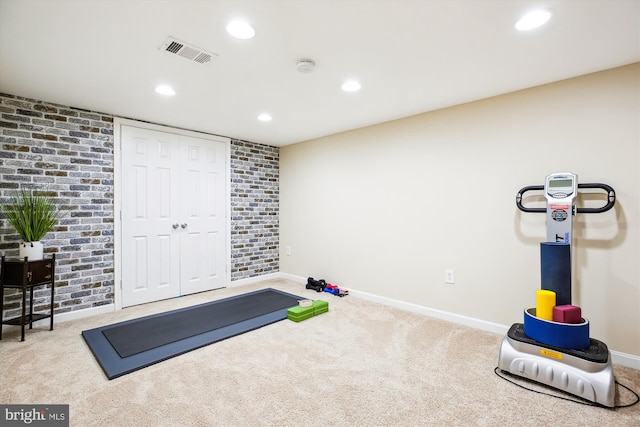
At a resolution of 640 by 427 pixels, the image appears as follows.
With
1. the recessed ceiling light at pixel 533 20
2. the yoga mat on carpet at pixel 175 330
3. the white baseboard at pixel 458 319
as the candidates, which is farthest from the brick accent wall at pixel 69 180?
the recessed ceiling light at pixel 533 20

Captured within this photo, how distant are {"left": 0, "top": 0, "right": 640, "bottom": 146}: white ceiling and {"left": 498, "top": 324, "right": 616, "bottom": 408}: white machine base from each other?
1.98m

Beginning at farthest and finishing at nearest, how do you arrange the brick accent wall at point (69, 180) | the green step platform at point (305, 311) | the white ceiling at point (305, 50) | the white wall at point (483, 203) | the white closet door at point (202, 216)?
the white closet door at point (202, 216) < the green step platform at point (305, 311) < the brick accent wall at point (69, 180) < the white wall at point (483, 203) < the white ceiling at point (305, 50)

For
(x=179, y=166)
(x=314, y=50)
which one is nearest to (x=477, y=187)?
(x=314, y=50)

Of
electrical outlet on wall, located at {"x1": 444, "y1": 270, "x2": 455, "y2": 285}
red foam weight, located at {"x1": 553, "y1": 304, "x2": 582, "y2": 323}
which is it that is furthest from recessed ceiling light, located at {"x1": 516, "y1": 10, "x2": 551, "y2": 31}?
electrical outlet on wall, located at {"x1": 444, "y1": 270, "x2": 455, "y2": 285}

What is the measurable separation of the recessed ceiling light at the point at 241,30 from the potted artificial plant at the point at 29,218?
2478 millimetres

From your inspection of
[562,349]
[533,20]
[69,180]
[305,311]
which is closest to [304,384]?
[305,311]

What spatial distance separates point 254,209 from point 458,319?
3247mm

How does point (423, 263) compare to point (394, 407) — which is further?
point (423, 263)

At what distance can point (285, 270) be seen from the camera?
508 cm

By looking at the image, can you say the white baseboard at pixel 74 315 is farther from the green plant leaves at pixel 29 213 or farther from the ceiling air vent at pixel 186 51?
the ceiling air vent at pixel 186 51

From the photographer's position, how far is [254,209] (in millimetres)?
4828

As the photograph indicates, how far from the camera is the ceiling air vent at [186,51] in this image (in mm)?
1948

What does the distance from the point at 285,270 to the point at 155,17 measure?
13.1 feet

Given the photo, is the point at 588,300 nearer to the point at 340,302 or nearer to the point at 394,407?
the point at 394,407
